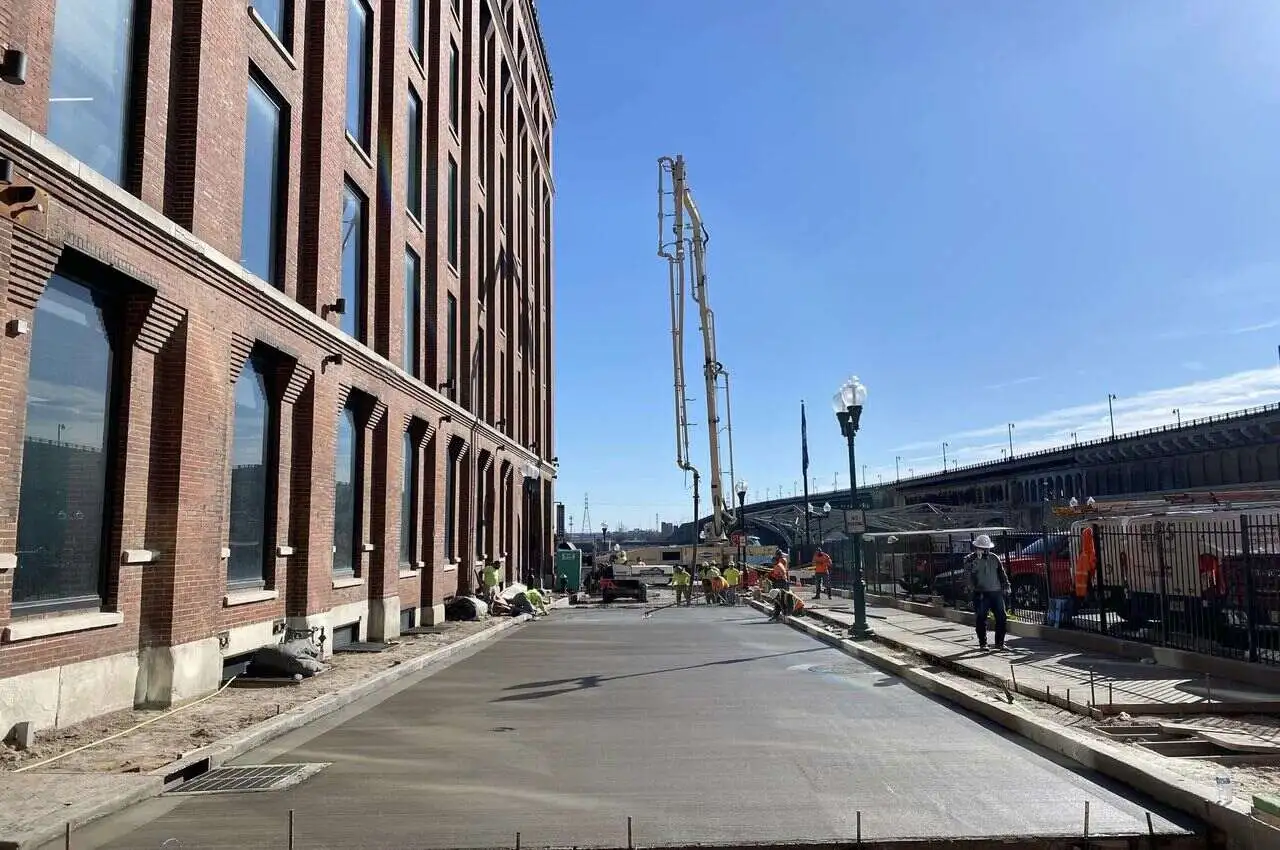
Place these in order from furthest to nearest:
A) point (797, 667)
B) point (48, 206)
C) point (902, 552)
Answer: point (902, 552)
point (797, 667)
point (48, 206)

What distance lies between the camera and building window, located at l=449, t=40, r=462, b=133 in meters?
26.7

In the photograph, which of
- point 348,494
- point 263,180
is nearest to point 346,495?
point 348,494

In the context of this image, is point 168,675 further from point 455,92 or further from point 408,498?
point 455,92

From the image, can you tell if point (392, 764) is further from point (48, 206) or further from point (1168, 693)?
point (1168, 693)

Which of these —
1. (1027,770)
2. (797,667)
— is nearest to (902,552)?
(797,667)

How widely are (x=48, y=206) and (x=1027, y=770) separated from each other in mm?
9720

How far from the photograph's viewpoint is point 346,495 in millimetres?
17406

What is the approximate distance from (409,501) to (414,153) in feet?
26.7

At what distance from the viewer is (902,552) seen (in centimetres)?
2961

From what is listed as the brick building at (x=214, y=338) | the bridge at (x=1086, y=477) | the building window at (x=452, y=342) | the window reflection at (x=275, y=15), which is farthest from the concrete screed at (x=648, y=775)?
the bridge at (x=1086, y=477)

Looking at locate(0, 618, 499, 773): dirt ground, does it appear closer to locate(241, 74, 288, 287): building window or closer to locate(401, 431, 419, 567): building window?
locate(241, 74, 288, 287): building window

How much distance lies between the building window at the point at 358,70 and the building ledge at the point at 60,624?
10829mm

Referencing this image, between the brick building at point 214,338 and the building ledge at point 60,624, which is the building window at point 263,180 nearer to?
the brick building at point 214,338

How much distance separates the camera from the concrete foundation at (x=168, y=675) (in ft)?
34.3
